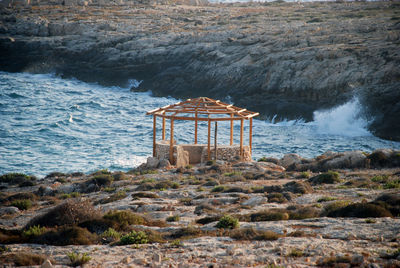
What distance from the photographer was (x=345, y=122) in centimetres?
4388

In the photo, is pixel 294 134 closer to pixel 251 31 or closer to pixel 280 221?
pixel 251 31

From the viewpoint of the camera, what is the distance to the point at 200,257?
27.0ft

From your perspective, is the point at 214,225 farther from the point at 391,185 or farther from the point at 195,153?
the point at 195,153

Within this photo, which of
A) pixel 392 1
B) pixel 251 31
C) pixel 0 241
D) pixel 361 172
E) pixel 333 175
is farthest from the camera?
pixel 392 1

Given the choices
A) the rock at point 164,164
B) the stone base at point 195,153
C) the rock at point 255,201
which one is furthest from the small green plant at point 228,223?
the stone base at point 195,153

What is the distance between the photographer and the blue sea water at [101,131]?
121 feet

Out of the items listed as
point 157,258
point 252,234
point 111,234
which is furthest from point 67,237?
point 252,234

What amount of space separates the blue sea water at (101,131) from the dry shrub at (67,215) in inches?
860

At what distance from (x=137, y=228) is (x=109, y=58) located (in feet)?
191

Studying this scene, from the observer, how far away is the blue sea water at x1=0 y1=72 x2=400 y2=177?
36.8 metres

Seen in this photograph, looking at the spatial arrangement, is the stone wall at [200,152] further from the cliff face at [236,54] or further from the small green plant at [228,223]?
the cliff face at [236,54]

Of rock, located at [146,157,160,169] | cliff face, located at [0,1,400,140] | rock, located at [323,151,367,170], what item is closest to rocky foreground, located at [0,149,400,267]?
rock, located at [323,151,367,170]

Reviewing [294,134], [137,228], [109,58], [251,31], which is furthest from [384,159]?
[109,58]

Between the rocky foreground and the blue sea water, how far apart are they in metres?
17.0
